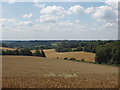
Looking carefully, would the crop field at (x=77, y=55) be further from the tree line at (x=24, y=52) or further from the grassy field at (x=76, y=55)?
the tree line at (x=24, y=52)

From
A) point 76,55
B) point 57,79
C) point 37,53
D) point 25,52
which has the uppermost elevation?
point 57,79

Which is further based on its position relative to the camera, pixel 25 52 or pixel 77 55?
pixel 25 52

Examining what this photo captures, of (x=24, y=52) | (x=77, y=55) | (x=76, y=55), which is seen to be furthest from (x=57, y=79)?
(x=24, y=52)

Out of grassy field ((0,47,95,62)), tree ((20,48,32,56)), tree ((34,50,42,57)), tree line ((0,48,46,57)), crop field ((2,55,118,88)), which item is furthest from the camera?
tree ((34,50,42,57))

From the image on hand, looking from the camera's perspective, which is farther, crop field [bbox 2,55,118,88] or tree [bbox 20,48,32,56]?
tree [bbox 20,48,32,56]

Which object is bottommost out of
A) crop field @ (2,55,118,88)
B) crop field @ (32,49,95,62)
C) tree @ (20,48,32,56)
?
crop field @ (32,49,95,62)

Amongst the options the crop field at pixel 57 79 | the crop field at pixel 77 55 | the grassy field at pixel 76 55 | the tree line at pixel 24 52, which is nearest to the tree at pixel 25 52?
the tree line at pixel 24 52

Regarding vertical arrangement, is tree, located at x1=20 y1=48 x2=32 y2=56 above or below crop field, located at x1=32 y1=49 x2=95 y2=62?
above

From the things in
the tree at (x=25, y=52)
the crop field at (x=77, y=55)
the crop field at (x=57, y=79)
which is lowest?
the crop field at (x=77, y=55)

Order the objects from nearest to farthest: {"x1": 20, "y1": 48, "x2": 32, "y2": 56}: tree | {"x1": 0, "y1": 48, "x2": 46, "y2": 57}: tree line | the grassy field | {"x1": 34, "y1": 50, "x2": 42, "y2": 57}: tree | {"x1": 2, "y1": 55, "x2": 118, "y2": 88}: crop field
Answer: {"x1": 2, "y1": 55, "x2": 118, "y2": 88}: crop field → the grassy field → {"x1": 0, "y1": 48, "x2": 46, "y2": 57}: tree line → {"x1": 20, "y1": 48, "x2": 32, "y2": 56}: tree → {"x1": 34, "y1": 50, "x2": 42, "y2": 57}: tree

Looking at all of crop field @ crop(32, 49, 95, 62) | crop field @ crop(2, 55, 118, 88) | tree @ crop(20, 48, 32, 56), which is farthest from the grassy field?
crop field @ crop(2, 55, 118, 88)

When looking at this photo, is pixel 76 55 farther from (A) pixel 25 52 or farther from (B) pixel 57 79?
(B) pixel 57 79

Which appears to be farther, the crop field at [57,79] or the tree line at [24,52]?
the tree line at [24,52]

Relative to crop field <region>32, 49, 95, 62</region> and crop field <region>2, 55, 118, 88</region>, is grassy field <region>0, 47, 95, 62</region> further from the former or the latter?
crop field <region>2, 55, 118, 88</region>
